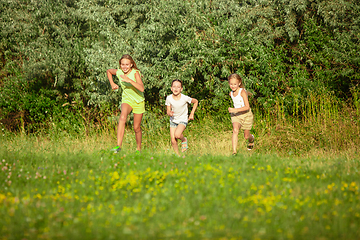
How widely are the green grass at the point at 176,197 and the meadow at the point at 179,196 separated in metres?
0.01

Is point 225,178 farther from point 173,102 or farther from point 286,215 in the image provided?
point 173,102

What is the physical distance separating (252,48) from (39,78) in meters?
7.46

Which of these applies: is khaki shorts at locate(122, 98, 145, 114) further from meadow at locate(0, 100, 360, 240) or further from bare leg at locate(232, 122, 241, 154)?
bare leg at locate(232, 122, 241, 154)

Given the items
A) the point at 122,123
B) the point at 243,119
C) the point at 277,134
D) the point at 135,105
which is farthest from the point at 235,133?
the point at 122,123

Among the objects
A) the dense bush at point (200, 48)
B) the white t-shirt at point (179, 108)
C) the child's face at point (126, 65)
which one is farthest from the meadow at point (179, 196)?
the dense bush at point (200, 48)

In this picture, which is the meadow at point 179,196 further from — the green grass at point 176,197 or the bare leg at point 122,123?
the bare leg at point 122,123

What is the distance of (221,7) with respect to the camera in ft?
33.1

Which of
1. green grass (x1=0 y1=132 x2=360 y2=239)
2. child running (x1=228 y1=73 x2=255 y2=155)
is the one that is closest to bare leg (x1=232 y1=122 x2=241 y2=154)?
child running (x1=228 y1=73 x2=255 y2=155)

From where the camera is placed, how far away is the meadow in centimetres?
349

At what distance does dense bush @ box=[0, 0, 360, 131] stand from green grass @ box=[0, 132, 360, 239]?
3147 mm

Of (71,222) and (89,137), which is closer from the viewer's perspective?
(71,222)

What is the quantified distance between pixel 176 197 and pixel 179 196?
0.06 metres

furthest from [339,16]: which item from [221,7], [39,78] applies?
[39,78]

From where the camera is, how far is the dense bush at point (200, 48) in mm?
8805
